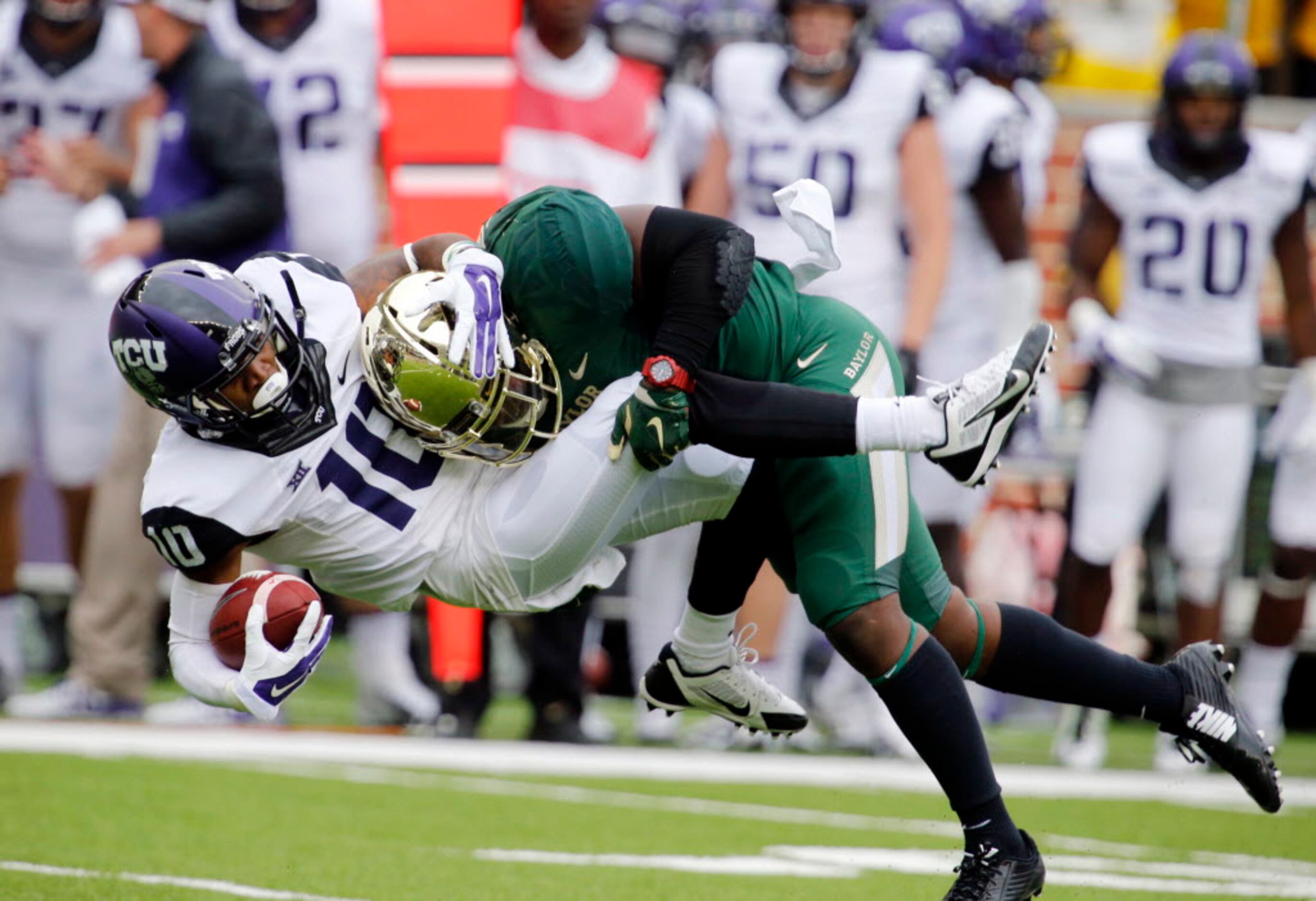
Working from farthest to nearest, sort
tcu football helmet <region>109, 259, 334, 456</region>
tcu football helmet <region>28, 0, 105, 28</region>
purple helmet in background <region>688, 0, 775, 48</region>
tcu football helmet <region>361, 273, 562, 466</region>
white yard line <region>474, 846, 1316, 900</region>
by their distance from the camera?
purple helmet in background <region>688, 0, 775, 48</region>, tcu football helmet <region>28, 0, 105, 28</region>, white yard line <region>474, 846, 1316, 900</region>, tcu football helmet <region>361, 273, 562, 466</region>, tcu football helmet <region>109, 259, 334, 456</region>

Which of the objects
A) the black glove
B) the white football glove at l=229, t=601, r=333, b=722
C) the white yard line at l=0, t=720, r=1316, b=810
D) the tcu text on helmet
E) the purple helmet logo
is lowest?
the white yard line at l=0, t=720, r=1316, b=810

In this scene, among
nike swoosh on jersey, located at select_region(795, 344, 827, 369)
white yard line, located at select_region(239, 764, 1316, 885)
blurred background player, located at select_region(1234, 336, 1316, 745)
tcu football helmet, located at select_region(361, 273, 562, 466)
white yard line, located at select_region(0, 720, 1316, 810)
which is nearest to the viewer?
tcu football helmet, located at select_region(361, 273, 562, 466)

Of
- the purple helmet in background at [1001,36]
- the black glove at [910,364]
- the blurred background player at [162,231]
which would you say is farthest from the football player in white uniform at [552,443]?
A: the purple helmet in background at [1001,36]

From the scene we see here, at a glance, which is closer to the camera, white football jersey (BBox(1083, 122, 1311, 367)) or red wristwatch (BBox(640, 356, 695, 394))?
red wristwatch (BBox(640, 356, 695, 394))

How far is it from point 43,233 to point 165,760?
1850mm

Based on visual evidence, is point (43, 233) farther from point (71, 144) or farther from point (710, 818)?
point (710, 818)

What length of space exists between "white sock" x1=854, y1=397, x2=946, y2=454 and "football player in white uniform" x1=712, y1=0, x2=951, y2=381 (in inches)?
104

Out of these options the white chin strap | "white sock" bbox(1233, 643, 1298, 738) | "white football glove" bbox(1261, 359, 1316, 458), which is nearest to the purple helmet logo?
"white football glove" bbox(1261, 359, 1316, 458)

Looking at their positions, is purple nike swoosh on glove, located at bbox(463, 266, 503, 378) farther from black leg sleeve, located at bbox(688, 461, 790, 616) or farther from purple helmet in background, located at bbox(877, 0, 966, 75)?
purple helmet in background, located at bbox(877, 0, 966, 75)

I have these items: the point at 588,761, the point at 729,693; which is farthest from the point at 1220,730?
the point at 588,761

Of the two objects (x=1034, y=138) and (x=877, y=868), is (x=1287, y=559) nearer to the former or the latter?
(x=1034, y=138)

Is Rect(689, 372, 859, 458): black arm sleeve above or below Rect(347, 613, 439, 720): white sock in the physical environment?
above

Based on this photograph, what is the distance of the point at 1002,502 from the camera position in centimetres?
726

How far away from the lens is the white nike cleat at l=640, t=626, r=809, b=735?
367 cm
